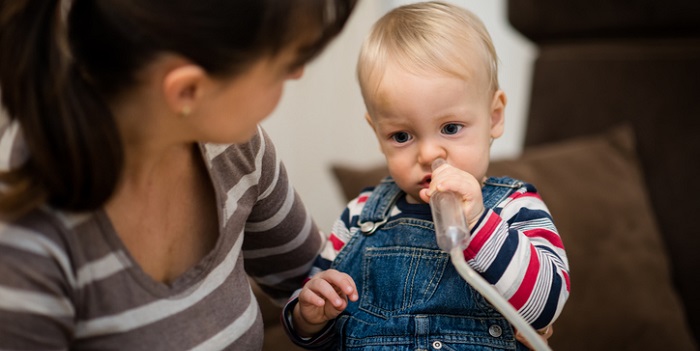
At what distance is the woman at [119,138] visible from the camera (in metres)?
0.69

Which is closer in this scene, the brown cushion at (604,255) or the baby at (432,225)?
the baby at (432,225)

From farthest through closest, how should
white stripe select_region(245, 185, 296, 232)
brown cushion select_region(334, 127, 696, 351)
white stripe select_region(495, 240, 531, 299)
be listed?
brown cushion select_region(334, 127, 696, 351) → white stripe select_region(245, 185, 296, 232) → white stripe select_region(495, 240, 531, 299)

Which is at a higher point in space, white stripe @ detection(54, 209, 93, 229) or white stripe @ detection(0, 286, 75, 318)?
white stripe @ detection(54, 209, 93, 229)

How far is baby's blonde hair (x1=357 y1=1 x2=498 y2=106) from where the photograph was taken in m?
0.91

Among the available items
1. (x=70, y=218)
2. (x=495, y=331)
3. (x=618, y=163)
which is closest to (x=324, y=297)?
(x=495, y=331)

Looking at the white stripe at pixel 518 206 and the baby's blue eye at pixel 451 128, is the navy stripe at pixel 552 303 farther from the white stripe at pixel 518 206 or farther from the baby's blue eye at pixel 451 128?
the baby's blue eye at pixel 451 128

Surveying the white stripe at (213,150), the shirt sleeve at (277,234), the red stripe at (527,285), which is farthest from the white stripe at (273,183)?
the red stripe at (527,285)

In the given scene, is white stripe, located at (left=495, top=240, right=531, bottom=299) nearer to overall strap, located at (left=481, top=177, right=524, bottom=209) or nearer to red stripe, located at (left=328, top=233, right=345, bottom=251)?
overall strap, located at (left=481, top=177, right=524, bottom=209)

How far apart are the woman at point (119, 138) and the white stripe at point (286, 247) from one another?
219mm

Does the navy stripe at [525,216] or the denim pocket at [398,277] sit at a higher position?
the navy stripe at [525,216]

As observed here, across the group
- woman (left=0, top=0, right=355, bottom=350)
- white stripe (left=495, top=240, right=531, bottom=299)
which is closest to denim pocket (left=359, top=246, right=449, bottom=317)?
white stripe (left=495, top=240, right=531, bottom=299)

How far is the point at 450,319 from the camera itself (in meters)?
0.92

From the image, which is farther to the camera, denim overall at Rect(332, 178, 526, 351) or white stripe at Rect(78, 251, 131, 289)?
denim overall at Rect(332, 178, 526, 351)

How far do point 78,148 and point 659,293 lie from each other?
125 centimetres
